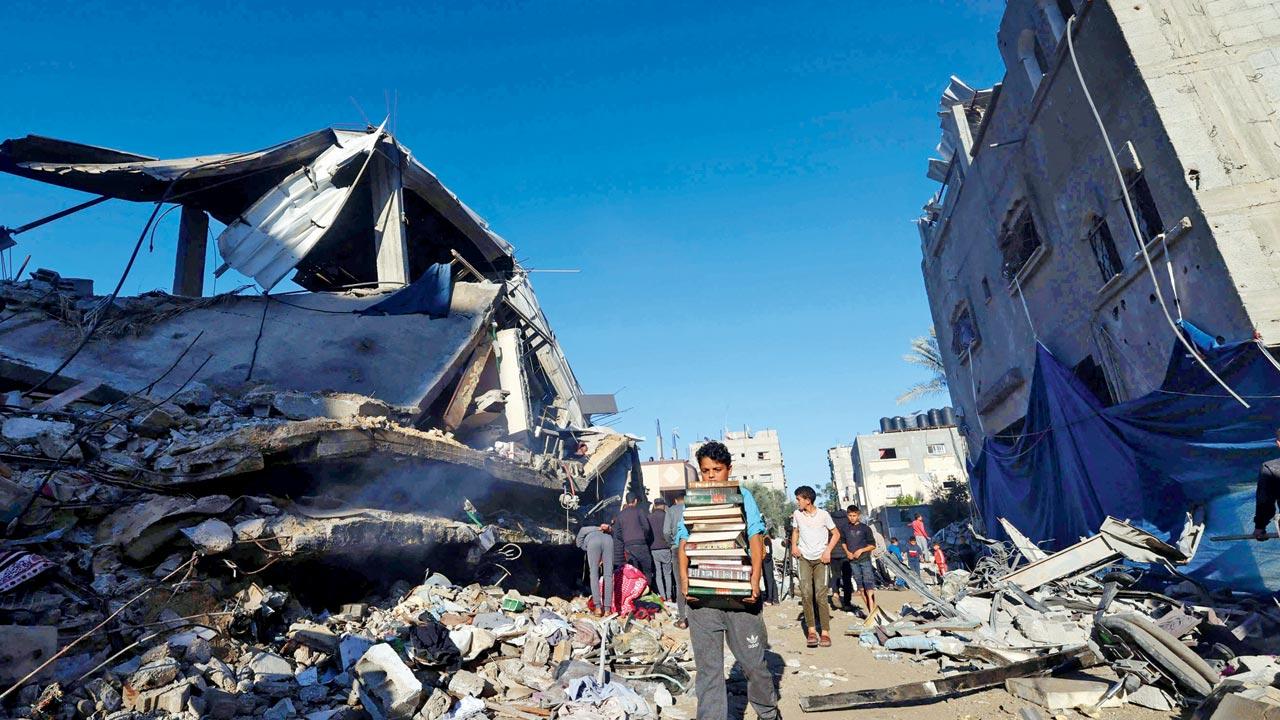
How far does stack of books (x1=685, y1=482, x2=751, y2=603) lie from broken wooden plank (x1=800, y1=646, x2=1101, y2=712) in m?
1.47

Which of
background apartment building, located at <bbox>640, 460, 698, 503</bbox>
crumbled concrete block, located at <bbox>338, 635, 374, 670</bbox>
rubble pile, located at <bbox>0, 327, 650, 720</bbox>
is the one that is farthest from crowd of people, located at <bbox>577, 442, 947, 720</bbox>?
background apartment building, located at <bbox>640, 460, 698, 503</bbox>

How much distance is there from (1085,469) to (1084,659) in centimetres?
568

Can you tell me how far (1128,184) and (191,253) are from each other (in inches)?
555

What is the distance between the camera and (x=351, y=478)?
20.2 ft

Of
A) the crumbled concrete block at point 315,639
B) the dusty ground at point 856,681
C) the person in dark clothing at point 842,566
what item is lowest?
the dusty ground at point 856,681

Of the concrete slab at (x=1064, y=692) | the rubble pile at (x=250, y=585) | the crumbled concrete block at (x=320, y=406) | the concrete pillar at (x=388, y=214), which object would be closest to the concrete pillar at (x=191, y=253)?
the concrete pillar at (x=388, y=214)

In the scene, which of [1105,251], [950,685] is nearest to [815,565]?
[950,685]

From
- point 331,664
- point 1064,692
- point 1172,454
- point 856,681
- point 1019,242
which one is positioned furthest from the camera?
point 1019,242

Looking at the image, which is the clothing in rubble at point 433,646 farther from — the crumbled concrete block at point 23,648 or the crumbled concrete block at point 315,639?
the crumbled concrete block at point 23,648

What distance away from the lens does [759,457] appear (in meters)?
72.5

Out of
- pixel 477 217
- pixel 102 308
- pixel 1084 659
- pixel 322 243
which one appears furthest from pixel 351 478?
pixel 477 217

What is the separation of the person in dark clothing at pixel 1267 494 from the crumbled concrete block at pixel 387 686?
5492 mm

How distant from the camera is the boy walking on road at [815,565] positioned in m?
6.61

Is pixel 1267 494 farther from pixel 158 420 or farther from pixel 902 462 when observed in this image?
pixel 902 462
